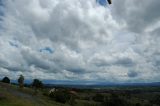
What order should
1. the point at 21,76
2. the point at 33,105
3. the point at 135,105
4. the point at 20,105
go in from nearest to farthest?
the point at 20,105 < the point at 33,105 < the point at 21,76 < the point at 135,105

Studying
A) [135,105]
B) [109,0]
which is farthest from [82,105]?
[109,0]

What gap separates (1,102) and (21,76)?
1452 inches

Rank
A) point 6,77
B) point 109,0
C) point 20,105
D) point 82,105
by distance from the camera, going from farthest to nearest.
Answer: point 6,77 → point 82,105 → point 20,105 → point 109,0

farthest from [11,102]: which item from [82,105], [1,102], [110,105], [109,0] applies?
[110,105]

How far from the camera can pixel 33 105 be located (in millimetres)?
63469

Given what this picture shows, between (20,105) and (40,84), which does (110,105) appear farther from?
(20,105)

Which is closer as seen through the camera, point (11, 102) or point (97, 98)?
point (11, 102)

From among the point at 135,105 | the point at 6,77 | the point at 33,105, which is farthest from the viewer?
the point at 135,105

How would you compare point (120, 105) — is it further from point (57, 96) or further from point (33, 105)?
point (33, 105)

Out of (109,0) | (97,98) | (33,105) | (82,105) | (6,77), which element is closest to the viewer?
(109,0)

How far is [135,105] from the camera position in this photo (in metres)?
155

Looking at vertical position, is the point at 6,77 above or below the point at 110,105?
above

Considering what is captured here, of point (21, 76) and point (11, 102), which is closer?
point (11, 102)

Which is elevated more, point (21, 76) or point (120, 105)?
point (21, 76)
